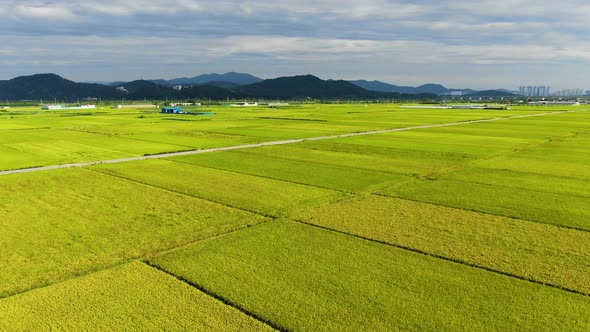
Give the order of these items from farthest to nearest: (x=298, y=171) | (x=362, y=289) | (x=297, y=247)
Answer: (x=298, y=171) < (x=297, y=247) < (x=362, y=289)

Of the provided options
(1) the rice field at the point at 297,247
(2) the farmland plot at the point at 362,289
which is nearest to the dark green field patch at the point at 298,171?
(1) the rice field at the point at 297,247

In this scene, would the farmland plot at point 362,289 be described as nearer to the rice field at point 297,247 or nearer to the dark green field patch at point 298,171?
the rice field at point 297,247

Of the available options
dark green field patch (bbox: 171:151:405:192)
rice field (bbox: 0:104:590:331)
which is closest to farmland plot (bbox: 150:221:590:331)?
rice field (bbox: 0:104:590:331)

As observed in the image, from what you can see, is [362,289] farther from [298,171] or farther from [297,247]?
[298,171]

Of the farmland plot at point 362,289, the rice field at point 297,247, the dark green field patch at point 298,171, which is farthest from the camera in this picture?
the dark green field patch at point 298,171

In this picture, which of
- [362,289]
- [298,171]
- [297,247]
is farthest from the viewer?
[298,171]

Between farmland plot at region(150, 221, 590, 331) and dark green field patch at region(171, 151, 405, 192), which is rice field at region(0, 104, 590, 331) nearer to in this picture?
farmland plot at region(150, 221, 590, 331)

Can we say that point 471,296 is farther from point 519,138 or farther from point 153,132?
point 153,132

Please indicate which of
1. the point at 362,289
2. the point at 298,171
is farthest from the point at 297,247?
the point at 298,171

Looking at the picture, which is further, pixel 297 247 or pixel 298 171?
pixel 298 171
